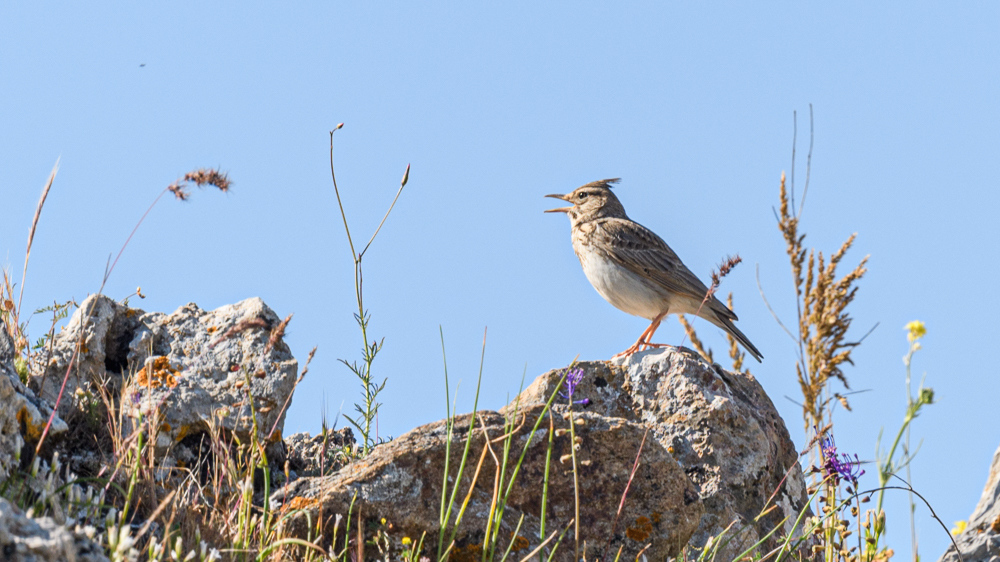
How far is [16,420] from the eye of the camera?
357 centimetres

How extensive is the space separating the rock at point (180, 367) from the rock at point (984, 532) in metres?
2.96

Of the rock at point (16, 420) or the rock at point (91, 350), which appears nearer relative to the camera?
the rock at point (16, 420)

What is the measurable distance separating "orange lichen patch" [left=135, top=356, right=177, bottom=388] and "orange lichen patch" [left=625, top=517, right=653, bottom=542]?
2.12 m

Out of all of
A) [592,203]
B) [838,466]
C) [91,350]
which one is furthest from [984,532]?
[592,203]

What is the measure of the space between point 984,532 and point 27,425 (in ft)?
12.5

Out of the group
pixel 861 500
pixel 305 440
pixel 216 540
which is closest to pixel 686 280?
pixel 305 440

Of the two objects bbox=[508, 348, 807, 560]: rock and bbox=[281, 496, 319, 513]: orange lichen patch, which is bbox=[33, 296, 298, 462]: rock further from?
bbox=[508, 348, 807, 560]: rock

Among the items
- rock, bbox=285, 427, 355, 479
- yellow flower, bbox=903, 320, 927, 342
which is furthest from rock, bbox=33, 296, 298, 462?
yellow flower, bbox=903, 320, 927, 342

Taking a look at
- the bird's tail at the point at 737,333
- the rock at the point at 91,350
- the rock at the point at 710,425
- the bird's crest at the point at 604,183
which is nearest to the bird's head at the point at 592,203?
the bird's crest at the point at 604,183

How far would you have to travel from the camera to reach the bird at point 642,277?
27.2 feet

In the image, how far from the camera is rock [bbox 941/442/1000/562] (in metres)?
4.13

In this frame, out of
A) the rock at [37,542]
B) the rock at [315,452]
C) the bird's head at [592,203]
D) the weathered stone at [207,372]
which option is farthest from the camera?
the bird's head at [592,203]

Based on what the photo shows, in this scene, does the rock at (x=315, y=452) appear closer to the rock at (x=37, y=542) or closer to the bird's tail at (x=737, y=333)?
the rock at (x=37, y=542)

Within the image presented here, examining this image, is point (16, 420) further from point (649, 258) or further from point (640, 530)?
point (649, 258)
